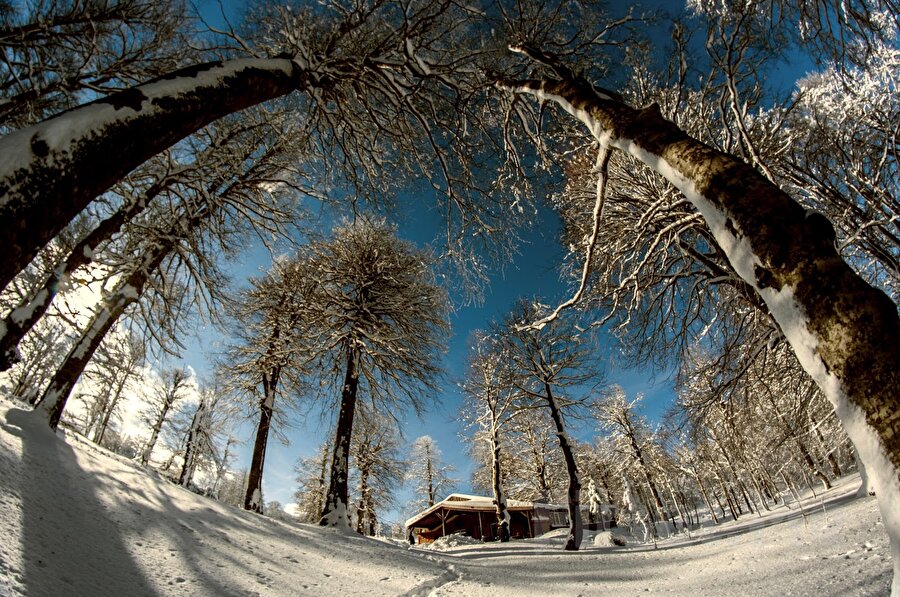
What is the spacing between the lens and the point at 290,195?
8.01 metres

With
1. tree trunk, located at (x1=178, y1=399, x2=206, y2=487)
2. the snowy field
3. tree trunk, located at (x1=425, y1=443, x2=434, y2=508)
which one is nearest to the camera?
the snowy field

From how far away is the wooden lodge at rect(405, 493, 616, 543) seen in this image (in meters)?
25.2

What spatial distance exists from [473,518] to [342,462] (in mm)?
22459

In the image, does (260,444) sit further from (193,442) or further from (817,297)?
(817,297)

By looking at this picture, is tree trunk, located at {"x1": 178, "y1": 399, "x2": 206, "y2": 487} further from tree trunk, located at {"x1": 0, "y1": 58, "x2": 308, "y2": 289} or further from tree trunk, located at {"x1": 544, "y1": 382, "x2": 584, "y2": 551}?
tree trunk, located at {"x1": 0, "y1": 58, "x2": 308, "y2": 289}

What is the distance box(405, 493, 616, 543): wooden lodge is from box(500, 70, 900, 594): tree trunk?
88.2ft

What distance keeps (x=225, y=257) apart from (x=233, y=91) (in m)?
6.47

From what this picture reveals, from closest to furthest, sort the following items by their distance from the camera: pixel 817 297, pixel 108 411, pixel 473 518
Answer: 1. pixel 817 297
2. pixel 108 411
3. pixel 473 518

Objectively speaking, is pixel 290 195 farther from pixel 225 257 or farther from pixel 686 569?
pixel 686 569

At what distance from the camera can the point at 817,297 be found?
112 cm

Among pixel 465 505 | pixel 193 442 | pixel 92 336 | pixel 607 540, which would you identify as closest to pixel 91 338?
pixel 92 336

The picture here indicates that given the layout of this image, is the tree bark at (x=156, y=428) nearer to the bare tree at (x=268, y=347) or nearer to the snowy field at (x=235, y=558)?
the bare tree at (x=268, y=347)

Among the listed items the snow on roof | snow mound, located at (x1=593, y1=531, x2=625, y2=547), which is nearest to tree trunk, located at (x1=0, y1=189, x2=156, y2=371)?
snow mound, located at (x1=593, y1=531, x2=625, y2=547)

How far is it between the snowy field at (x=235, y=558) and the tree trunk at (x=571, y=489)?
4851mm
